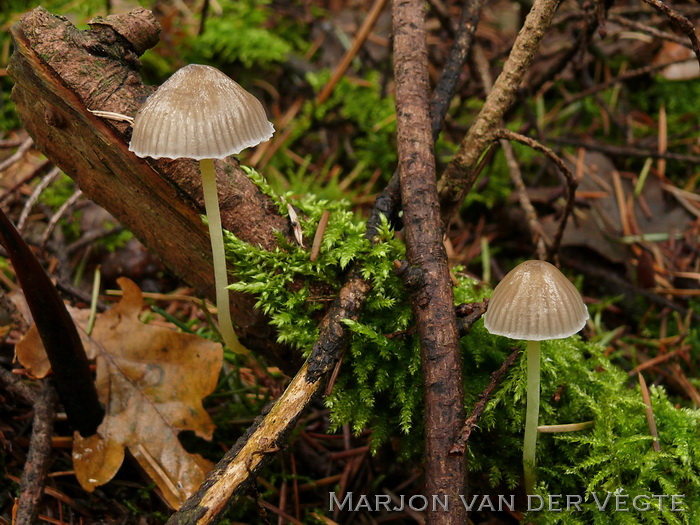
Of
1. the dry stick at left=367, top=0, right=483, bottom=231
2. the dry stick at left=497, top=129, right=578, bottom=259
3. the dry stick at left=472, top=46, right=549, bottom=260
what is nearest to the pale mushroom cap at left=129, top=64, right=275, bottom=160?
the dry stick at left=367, top=0, right=483, bottom=231

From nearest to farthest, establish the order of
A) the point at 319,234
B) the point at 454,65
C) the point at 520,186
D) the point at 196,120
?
the point at 196,120 → the point at 319,234 → the point at 454,65 → the point at 520,186

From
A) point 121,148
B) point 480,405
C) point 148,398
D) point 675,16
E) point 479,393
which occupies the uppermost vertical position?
point 675,16

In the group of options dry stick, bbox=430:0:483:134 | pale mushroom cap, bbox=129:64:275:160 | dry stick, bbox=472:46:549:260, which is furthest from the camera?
dry stick, bbox=472:46:549:260

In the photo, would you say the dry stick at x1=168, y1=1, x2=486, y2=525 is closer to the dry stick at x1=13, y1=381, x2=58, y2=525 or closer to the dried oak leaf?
the dried oak leaf

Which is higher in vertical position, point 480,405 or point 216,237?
point 216,237

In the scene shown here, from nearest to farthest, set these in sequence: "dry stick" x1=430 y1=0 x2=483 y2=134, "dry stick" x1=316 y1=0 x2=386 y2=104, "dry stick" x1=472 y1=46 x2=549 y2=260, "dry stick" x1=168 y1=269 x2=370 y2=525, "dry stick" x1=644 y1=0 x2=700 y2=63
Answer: "dry stick" x1=168 y1=269 x2=370 y2=525 < "dry stick" x1=644 y1=0 x2=700 y2=63 < "dry stick" x1=430 y1=0 x2=483 y2=134 < "dry stick" x1=472 y1=46 x2=549 y2=260 < "dry stick" x1=316 y1=0 x2=386 y2=104

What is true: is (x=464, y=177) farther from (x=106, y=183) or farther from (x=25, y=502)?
(x=25, y=502)

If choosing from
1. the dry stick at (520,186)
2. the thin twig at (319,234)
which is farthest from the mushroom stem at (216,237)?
the dry stick at (520,186)

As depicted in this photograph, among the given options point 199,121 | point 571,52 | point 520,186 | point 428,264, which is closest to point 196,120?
point 199,121

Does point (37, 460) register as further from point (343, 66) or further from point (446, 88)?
point (343, 66)
